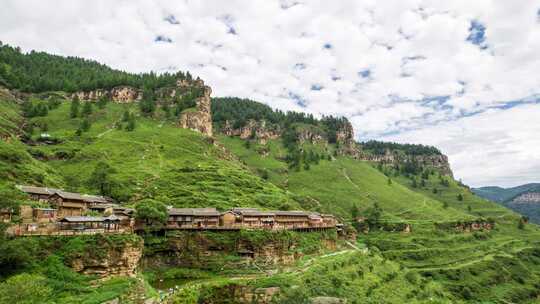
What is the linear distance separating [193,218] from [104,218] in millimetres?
22092

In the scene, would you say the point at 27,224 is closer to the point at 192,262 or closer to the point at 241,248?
the point at 192,262

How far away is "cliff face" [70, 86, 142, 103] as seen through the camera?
7288 inches

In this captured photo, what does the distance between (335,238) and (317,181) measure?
75.9 m

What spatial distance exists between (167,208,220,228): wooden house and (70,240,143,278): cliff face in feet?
58.3

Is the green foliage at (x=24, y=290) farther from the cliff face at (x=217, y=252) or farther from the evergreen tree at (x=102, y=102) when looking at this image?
the evergreen tree at (x=102, y=102)


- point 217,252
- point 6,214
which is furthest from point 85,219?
point 217,252

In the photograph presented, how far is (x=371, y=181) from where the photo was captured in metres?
198

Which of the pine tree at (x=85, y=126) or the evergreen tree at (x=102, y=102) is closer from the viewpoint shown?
the pine tree at (x=85, y=126)

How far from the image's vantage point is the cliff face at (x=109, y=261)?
1946 inches

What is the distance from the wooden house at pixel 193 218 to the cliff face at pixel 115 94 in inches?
5080

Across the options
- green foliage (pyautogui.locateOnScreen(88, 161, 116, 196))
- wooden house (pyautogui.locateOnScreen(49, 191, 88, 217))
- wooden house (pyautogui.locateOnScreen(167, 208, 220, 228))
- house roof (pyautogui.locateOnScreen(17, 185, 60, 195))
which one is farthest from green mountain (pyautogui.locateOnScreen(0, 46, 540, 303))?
wooden house (pyautogui.locateOnScreen(49, 191, 88, 217))

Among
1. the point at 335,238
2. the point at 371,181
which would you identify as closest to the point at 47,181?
the point at 335,238

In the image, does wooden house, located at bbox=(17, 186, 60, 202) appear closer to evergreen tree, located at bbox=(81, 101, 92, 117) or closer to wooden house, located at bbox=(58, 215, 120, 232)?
wooden house, located at bbox=(58, 215, 120, 232)

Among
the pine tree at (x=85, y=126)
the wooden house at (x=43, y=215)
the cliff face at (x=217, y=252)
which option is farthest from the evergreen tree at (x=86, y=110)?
the cliff face at (x=217, y=252)
